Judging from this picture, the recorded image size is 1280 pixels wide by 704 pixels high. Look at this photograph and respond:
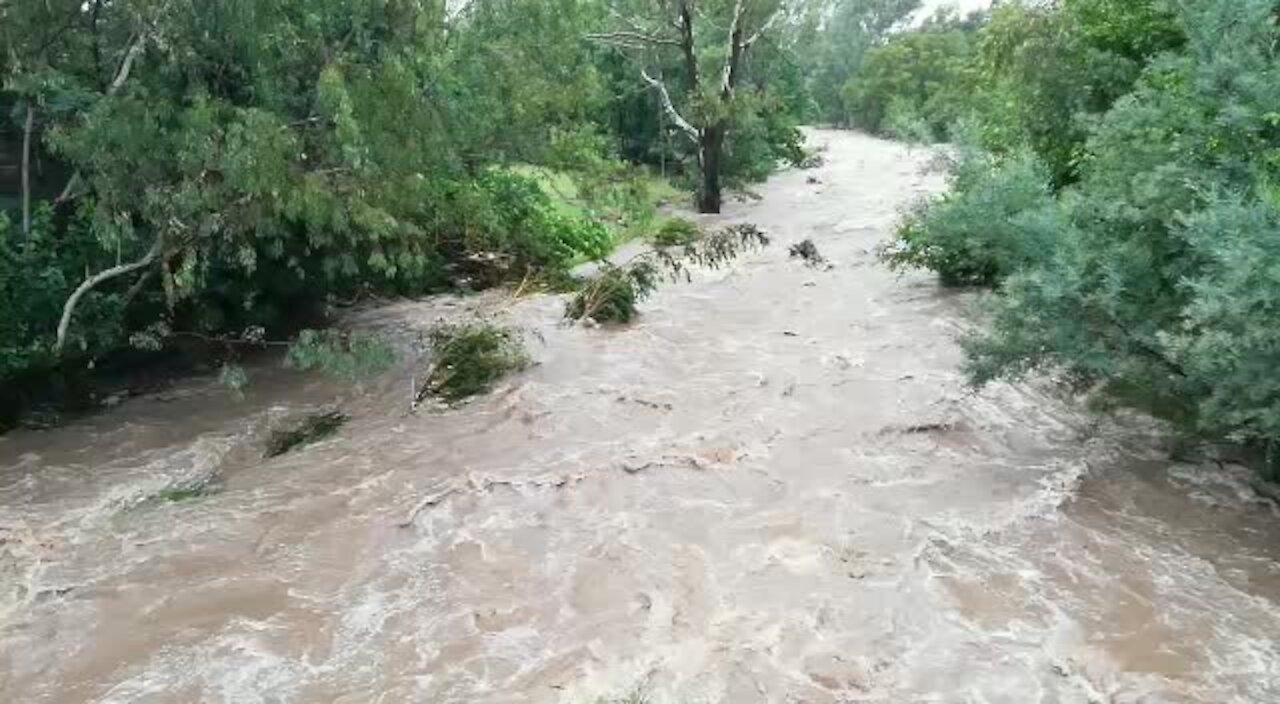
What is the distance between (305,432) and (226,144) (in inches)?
111

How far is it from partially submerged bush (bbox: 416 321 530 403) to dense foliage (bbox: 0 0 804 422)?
1.05m

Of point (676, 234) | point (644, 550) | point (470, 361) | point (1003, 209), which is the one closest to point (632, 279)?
point (470, 361)

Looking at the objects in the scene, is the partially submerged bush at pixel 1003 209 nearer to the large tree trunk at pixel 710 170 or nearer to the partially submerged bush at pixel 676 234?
the partially submerged bush at pixel 676 234

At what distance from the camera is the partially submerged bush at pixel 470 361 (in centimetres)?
1138

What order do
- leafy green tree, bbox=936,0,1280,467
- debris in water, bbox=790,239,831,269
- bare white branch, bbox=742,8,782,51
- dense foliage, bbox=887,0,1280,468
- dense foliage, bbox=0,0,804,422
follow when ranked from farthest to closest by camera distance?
1. bare white branch, bbox=742,8,782,51
2. debris in water, bbox=790,239,831,269
3. dense foliage, bbox=0,0,804,422
4. leafy green tree, bbox=936,0,1280,467
5. dense foliage, bbox=887,0,1280,468

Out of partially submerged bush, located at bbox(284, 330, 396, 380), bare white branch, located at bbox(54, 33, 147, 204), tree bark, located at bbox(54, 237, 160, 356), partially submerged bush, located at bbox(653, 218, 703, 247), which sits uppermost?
bare white branch, located at bbox(54, 33, 147, 204)

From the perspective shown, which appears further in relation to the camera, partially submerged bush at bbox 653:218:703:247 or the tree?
the tree

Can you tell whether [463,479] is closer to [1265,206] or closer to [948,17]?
[1265,206]

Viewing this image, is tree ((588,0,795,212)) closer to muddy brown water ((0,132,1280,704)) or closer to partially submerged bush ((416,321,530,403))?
partially submerged bush ((416,321,530,403))

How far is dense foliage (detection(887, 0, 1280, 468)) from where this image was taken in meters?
6.89

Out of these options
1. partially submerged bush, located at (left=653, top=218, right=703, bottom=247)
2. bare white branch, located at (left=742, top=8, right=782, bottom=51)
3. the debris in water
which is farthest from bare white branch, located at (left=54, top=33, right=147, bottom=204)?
bare white branch, located at (left=742, top=8, right=782, bottom=51)

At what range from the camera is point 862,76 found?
6044 cm

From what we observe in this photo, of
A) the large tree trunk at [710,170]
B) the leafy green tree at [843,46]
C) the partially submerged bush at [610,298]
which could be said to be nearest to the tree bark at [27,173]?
the partially submerged bush at [610,298]

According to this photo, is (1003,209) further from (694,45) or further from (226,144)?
(694,45)
